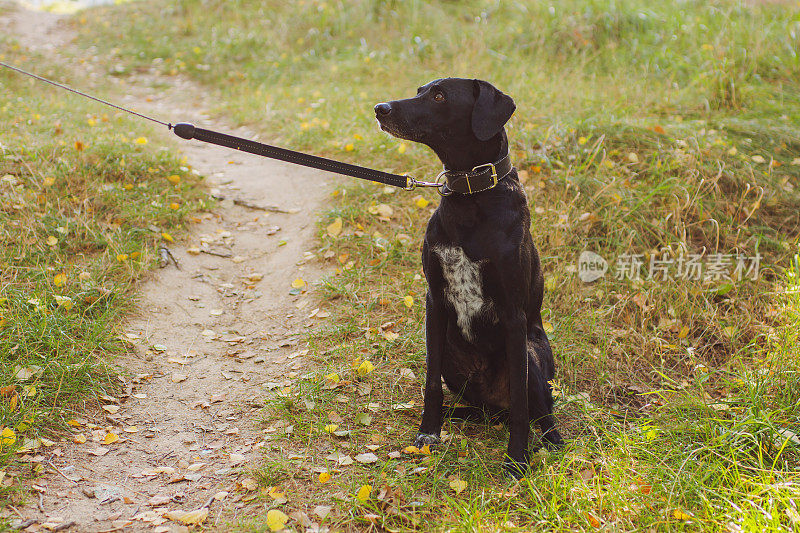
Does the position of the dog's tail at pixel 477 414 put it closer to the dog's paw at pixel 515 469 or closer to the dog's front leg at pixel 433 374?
the dog's front leg at pixel 433 374

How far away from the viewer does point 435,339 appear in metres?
2.85

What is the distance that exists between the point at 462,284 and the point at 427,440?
0.78 meters

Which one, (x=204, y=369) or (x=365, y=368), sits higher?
(x=365, y=368)

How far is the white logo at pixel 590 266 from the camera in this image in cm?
441

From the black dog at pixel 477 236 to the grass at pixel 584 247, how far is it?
45 cm

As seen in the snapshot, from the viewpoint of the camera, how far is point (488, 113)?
2.58 metres

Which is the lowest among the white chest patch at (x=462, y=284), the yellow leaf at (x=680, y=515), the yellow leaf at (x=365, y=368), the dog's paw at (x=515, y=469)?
the yellow leaf at (x=365, y=368)

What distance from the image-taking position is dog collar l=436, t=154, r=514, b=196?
260 centimetres

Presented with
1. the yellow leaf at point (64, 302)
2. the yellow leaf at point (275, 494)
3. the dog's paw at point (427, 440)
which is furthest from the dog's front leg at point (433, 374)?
the yellow leaf at point (64, 302)

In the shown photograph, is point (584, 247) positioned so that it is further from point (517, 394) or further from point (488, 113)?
point (488, 113)

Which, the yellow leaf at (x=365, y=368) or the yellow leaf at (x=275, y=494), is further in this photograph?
the yellow leaf at (x=365, y=368)

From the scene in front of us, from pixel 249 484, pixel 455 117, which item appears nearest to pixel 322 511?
pixel 249 484

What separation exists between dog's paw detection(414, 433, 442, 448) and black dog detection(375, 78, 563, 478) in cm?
29

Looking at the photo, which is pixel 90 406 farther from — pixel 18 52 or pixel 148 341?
pixel 18 52
